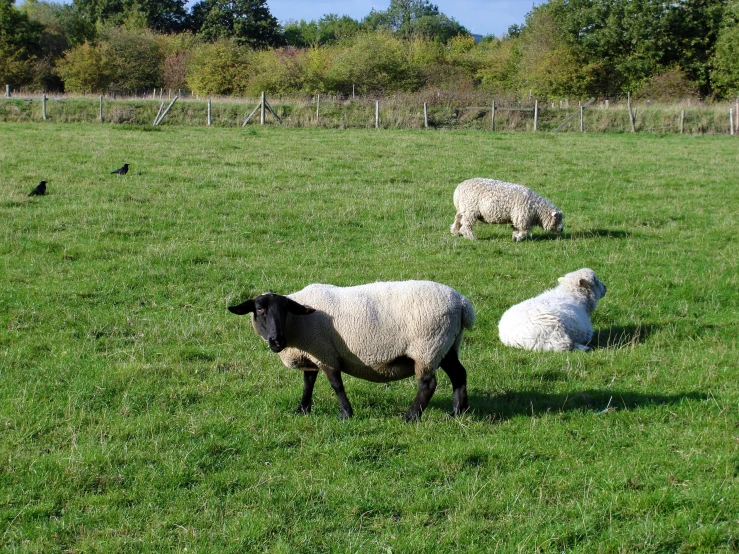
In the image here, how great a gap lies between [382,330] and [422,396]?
73 centimetres

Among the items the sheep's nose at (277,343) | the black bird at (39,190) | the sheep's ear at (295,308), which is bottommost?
the sheep's nose at (277,343)

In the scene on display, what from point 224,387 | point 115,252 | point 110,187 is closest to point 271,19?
point 110,187

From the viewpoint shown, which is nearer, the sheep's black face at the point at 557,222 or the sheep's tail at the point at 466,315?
the sheep's tail at the point at 466,315

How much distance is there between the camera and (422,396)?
7027 mm

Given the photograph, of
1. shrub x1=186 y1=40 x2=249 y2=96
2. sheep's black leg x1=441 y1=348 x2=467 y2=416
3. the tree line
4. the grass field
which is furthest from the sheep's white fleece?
shrub x1=186 y1=40 x2=249 y2=96

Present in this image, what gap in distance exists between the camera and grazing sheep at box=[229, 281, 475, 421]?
22.5ft

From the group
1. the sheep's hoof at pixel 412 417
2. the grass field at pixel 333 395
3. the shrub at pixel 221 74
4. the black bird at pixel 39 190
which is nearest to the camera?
the grass field at pixel 333 395

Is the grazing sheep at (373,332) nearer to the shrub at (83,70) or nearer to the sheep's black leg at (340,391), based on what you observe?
the sheep's black leg at (340,391)

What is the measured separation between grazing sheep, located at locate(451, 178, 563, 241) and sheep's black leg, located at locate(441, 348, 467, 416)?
8.59m

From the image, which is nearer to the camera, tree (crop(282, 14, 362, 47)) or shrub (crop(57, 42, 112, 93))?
shrub (crop(57, 42, 112, 93))

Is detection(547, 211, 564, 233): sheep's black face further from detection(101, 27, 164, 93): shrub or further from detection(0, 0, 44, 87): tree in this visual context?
detection(101, 27, 164, 93): shrub

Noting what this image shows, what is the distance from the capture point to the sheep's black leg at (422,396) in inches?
274

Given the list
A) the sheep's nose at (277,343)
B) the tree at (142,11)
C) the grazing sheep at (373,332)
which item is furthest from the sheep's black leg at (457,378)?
the tree at (142,11)

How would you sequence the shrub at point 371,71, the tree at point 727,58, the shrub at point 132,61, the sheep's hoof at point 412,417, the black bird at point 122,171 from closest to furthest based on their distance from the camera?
the sheep's hoof at point 412,417, the black bird at point 122,171, the tree at point 727,58, the shrub at point 371,71, the shrub at point 132,61
